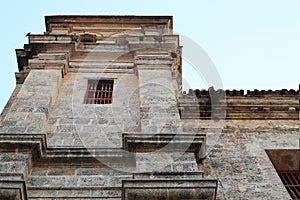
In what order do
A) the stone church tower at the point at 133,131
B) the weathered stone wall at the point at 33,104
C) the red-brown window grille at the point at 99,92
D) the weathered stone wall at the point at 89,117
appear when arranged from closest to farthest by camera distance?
the stone church tower at the point at 133,131, the weathered stone wall at the point at 33,104, the weathered stone wall at the point at 89,117, the red-brown window grille at the point at 99,92

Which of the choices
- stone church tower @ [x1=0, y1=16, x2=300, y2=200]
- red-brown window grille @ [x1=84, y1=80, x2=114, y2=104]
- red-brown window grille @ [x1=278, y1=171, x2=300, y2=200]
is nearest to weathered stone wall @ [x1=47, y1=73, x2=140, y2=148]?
stone church tower @ [x1=0, y1=16, x2=300, y2=200]

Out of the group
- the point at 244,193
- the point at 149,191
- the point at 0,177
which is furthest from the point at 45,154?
the point at 244,193

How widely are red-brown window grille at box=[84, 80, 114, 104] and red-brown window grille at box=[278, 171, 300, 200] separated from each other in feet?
14.3

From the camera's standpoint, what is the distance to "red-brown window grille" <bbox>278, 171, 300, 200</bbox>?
31.3ft

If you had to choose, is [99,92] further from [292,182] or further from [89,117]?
[292,182]

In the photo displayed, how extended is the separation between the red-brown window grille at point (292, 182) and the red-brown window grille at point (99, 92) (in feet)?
14.3

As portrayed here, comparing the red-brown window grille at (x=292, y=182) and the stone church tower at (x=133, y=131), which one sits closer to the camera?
the stone church tower at (x=133, y=131)

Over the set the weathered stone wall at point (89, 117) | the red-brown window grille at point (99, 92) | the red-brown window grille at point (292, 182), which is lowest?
the red-brown window grille at point (292, 182)

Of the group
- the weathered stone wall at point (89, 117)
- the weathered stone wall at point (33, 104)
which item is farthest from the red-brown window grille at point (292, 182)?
the weathered stone wall at point (33, 104)

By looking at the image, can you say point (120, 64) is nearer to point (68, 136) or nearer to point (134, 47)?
point (134, 47)

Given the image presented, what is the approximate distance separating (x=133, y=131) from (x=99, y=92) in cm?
256

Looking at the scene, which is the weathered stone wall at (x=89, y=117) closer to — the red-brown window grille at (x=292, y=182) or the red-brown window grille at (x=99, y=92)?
the red-brown window grille at (x=99, y=92)

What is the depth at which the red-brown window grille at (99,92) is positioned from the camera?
1227 cm

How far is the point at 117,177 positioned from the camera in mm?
8664
